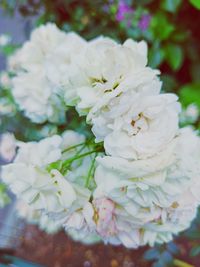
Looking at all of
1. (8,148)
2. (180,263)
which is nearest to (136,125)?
(8,148)

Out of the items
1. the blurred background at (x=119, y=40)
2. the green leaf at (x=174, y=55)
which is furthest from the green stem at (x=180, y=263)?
the green leaf at (x=174, y=55)

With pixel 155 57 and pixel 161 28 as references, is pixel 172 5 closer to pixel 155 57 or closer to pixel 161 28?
pixel 161 28

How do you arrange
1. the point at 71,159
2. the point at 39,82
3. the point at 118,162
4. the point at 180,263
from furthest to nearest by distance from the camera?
1. the point at 180,263
2. the point at 39,82
3. the point at 71,159
4. the point at 118,162

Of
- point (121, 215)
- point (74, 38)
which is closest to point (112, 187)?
point (121, 215)

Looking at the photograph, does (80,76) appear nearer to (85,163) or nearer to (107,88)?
(107,88)

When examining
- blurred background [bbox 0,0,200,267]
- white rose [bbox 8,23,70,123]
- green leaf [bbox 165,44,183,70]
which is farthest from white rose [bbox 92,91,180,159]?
green leaf [bbox 165,44,183,70]

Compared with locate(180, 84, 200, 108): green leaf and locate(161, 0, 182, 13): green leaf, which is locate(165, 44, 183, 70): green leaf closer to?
locate(180, 84, 200, 108): green leaf
